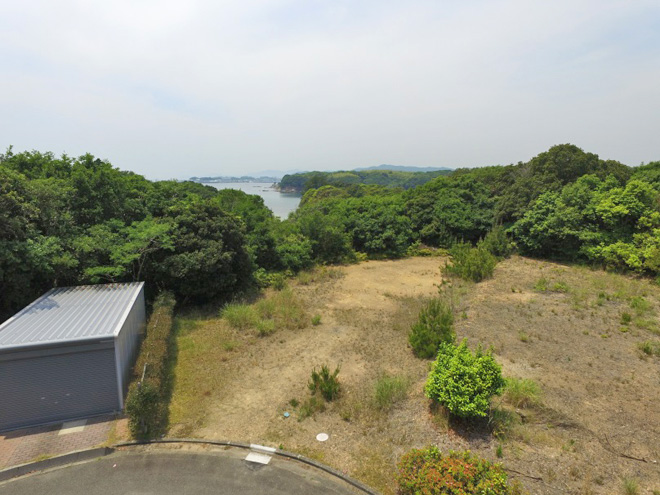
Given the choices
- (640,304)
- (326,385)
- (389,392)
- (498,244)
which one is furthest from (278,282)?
(640,304)

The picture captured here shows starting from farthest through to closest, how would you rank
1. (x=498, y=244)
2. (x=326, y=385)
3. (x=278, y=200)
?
(x=278, y=200)
(x=498, y=244)
(x=326, y=385)

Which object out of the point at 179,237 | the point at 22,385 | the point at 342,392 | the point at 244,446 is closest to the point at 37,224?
the point at 179,237

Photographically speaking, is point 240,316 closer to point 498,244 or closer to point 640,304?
point 640,304

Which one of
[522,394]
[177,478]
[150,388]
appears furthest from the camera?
[522,394]

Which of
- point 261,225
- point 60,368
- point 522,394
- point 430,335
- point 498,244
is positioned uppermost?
point 261,225

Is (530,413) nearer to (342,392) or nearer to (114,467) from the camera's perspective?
(342,392)

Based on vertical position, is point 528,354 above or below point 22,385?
below

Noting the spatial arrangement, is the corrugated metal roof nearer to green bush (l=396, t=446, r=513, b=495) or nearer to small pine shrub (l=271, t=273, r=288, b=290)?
green bush (l=396, t=446, r=513, b=495)
